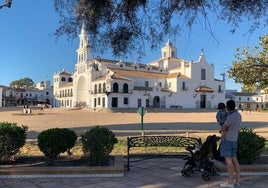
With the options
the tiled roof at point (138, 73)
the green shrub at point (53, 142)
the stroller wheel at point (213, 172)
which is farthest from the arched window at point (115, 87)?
the stroller wheel at point (213, 172)

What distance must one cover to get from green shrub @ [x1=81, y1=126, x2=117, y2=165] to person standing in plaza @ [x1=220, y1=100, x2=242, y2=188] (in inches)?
75.4

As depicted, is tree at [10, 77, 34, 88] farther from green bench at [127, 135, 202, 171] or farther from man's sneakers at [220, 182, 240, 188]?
man's sneakers at [220, 182, 240, 188]

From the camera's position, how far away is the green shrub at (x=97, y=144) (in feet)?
18.7

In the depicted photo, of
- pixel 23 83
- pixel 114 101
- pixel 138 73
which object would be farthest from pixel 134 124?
pixel 23 83

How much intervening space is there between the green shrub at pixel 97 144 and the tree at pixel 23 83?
12378 centimetres

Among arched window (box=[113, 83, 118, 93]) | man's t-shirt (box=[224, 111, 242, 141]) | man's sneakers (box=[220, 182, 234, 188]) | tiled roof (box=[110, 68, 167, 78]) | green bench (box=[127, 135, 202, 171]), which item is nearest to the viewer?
man's sneakers (box=[220, 182, 234, 188])

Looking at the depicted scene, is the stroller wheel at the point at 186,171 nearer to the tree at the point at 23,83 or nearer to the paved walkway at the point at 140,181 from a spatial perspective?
the paved walkway at the point at 140,181

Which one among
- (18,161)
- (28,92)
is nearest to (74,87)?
(28,92)

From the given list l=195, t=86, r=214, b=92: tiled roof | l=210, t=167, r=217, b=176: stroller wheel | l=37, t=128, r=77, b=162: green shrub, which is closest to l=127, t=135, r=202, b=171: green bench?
l=210, t=167, r=217, b=176: stroller wheel

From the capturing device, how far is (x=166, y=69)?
2859 inches

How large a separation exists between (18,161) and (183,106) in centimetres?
5967

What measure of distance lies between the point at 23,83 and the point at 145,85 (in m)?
73.8

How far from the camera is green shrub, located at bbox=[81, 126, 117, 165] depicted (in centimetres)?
569

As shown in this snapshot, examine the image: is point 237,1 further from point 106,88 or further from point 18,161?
point 106,88
